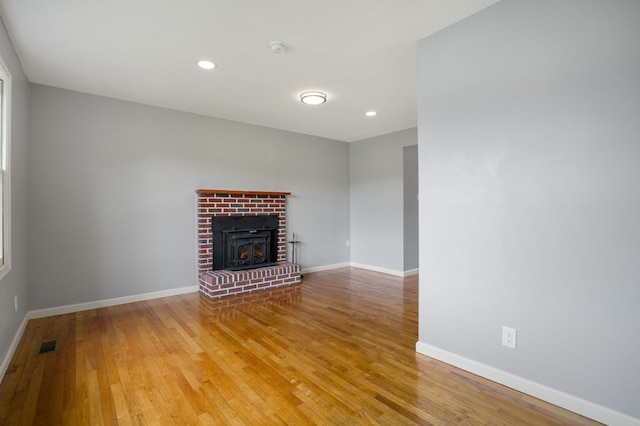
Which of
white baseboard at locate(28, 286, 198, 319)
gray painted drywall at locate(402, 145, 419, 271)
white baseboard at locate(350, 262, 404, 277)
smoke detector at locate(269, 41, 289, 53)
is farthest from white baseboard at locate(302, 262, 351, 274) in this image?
smoke detector at locate(269, 41, 289, 53)

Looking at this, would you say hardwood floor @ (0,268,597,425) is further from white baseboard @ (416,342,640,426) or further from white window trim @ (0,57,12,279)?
white window trim @ (0,57,12,279)

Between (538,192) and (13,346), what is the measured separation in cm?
395

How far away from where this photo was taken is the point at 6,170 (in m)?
2.42

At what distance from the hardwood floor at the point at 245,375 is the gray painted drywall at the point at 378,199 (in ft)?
7.08

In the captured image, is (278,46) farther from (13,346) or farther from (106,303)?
(106,303)

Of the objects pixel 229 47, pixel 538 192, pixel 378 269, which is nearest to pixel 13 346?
pixel 229 47

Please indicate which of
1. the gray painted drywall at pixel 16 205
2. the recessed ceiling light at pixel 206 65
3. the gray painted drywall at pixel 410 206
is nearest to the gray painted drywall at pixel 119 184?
the gray painted drywall at pixel 16 205

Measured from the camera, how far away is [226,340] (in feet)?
9.00

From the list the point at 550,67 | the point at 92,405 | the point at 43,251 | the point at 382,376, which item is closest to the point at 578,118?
the point at 550,67

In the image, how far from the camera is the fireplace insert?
4512 millimetres

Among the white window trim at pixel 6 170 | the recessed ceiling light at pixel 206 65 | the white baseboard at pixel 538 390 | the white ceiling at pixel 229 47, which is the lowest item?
the white baseboard at pixel 538 390

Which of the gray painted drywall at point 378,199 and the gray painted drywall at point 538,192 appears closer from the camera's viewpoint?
the gray painted drywall at point 538,192

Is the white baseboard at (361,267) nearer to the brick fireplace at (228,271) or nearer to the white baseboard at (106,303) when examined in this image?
the brick fireplace at (228,271)

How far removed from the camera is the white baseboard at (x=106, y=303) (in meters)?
3.37
